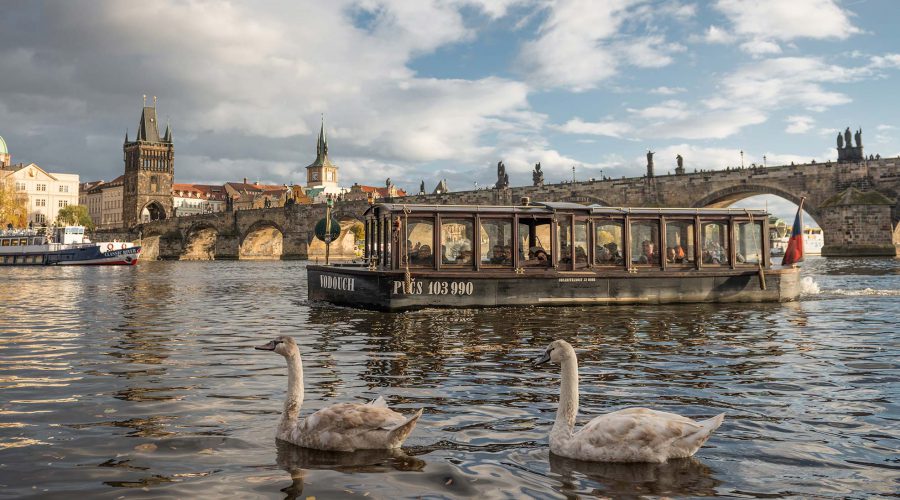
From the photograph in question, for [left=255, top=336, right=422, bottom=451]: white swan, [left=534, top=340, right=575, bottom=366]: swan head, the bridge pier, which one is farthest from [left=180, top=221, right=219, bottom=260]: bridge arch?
[left=534, top=340, right=575, bottom=366]: swan head

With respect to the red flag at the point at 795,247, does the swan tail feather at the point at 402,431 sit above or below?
below

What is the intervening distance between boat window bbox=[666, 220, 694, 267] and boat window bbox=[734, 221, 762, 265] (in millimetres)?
1252

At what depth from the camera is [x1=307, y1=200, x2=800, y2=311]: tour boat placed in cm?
1595

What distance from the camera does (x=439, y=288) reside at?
15.8 m

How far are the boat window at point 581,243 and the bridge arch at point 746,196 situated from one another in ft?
157

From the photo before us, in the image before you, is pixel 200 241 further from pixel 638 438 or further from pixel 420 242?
pixel 638 438

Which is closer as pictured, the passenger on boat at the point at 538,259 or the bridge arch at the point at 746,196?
the passenger on boat at the point at 538,259

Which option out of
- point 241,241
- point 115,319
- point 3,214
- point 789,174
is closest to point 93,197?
point 241,241

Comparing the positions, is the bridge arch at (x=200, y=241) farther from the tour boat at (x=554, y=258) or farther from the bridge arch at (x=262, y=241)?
the tour boat at (x=554, y=258)

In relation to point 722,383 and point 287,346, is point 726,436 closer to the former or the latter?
point 722,383

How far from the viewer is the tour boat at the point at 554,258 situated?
15945mm

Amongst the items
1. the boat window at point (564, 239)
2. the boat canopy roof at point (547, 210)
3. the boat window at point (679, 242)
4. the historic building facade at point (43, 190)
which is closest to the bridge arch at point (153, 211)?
the historic building facade at point (43, 190)

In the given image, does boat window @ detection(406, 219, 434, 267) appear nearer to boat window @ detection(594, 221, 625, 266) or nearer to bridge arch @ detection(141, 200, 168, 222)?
boat window @ detection(594, 221, 625, 266)

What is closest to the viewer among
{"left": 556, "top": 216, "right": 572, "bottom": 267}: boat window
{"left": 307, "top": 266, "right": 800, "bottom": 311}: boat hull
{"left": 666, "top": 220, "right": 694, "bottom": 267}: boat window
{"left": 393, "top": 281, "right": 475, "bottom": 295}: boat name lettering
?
{"left": 393, "top": 281, "right": 475, "bottom": 295}: boat name lettering
